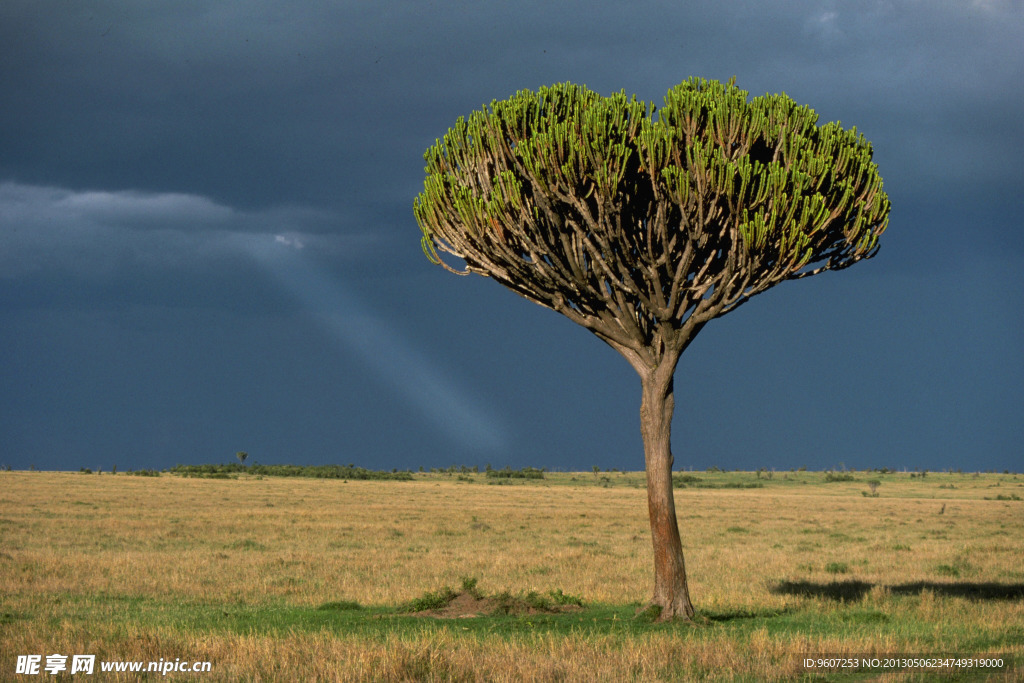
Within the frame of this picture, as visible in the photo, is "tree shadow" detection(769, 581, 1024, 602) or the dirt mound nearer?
the dirt mound

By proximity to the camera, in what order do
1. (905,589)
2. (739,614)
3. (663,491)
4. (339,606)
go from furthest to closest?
(905,589), (339,606), (739,614), (663,491)

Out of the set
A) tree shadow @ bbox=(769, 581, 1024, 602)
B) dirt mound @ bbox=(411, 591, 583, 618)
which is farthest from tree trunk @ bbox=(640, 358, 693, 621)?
tree shadow @ bbox=(769, 581, 1024, 602)

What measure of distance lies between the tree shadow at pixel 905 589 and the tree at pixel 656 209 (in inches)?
236

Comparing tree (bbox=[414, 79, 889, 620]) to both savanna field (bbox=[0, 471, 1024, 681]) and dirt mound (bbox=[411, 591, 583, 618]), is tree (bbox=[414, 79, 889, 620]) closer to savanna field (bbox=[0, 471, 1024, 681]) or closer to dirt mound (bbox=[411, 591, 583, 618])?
dirt mound (bbox=[411, 591, 583, 618])

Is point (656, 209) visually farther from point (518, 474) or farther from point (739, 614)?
point (518, 474)

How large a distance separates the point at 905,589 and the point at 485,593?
10232mm

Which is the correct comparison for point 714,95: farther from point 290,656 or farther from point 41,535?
point 41,535

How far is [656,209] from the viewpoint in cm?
1561

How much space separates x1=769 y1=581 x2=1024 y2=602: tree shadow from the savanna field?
0.37 ft

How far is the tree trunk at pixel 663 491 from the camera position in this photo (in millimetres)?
15227

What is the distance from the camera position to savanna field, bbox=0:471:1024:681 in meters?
10.7

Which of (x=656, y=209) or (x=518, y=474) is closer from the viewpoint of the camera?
(x=656, y=209)

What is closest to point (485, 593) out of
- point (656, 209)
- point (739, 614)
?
point (739, 614)

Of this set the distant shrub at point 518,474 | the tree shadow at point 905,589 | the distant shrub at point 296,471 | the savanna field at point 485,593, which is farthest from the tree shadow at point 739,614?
the distant shrub at point 518,474
